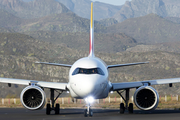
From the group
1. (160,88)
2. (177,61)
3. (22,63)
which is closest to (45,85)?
(160,88)

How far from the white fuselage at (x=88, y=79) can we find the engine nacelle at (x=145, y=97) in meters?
3.04

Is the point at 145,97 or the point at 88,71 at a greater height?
the point at 88,71

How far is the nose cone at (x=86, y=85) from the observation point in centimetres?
2122

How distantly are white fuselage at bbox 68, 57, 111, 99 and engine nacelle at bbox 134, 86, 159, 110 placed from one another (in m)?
3.04

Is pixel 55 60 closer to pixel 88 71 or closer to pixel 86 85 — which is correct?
pixel 88 71

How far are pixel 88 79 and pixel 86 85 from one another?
16.2 inches

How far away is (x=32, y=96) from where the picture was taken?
1013 inches

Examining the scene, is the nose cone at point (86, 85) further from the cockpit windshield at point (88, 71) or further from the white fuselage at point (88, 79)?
the cockpit windshield at point (88, 71)

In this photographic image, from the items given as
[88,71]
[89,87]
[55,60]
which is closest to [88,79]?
[89,87]

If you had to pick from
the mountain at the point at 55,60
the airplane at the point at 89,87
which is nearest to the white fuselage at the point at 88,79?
the airplane at the point at 89,87

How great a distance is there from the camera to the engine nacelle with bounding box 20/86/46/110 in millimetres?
25500

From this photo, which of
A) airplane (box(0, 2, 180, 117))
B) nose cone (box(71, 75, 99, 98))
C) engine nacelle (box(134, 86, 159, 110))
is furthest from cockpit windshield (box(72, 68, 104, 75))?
engine nacelle (box(134, 86, 159, 110))

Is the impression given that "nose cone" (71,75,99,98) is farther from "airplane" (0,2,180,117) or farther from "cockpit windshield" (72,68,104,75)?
"cockpit windshield" (72,68,104,75)

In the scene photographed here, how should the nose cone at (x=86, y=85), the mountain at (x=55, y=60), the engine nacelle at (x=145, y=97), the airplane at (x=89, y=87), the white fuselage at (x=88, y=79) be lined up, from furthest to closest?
the mountain at (x=55, y=60)
the engine nacelle at (x=145, y=97)
the airplane at (x=89, y=87)
the white fuselage at (x=88, y=79)
the nose cone at (x=86, y=85)
